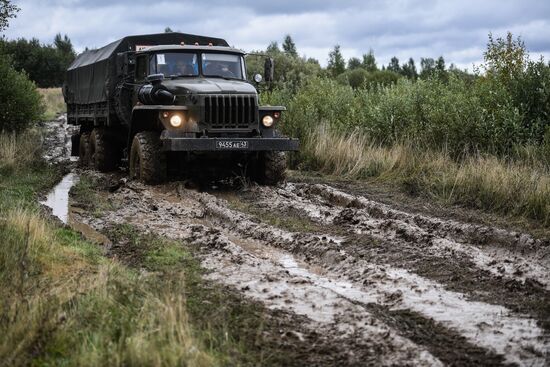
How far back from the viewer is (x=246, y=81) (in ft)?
44.8

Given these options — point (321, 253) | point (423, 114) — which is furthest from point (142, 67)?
point (321, 253)

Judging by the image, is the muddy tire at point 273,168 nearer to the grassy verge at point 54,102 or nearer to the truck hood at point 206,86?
the truck hood at point 206,86

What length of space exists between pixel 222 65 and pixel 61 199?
12.1 ft

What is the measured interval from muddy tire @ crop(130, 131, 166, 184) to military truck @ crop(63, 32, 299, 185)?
2 centimetres

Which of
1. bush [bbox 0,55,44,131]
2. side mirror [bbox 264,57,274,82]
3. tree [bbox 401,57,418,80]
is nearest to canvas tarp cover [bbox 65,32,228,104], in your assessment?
side mirror [bbox 264,57,274,82]

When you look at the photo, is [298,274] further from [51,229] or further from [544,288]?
[51,229]

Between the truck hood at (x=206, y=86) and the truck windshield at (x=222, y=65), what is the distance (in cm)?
28

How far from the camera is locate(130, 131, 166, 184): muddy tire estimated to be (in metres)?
12.6

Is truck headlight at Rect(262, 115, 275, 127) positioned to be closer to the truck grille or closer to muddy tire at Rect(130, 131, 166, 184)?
the truck grille

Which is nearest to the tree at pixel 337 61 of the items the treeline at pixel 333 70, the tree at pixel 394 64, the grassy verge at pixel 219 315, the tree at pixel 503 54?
the treeline at pixel 333 70

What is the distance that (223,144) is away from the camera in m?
12.0

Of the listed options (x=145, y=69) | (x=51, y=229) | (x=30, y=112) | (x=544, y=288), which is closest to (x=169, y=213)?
(x=51, y=229)

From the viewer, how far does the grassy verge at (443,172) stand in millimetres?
9867

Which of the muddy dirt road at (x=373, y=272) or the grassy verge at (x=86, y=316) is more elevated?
the grassy verge at (x=86, y=316)
